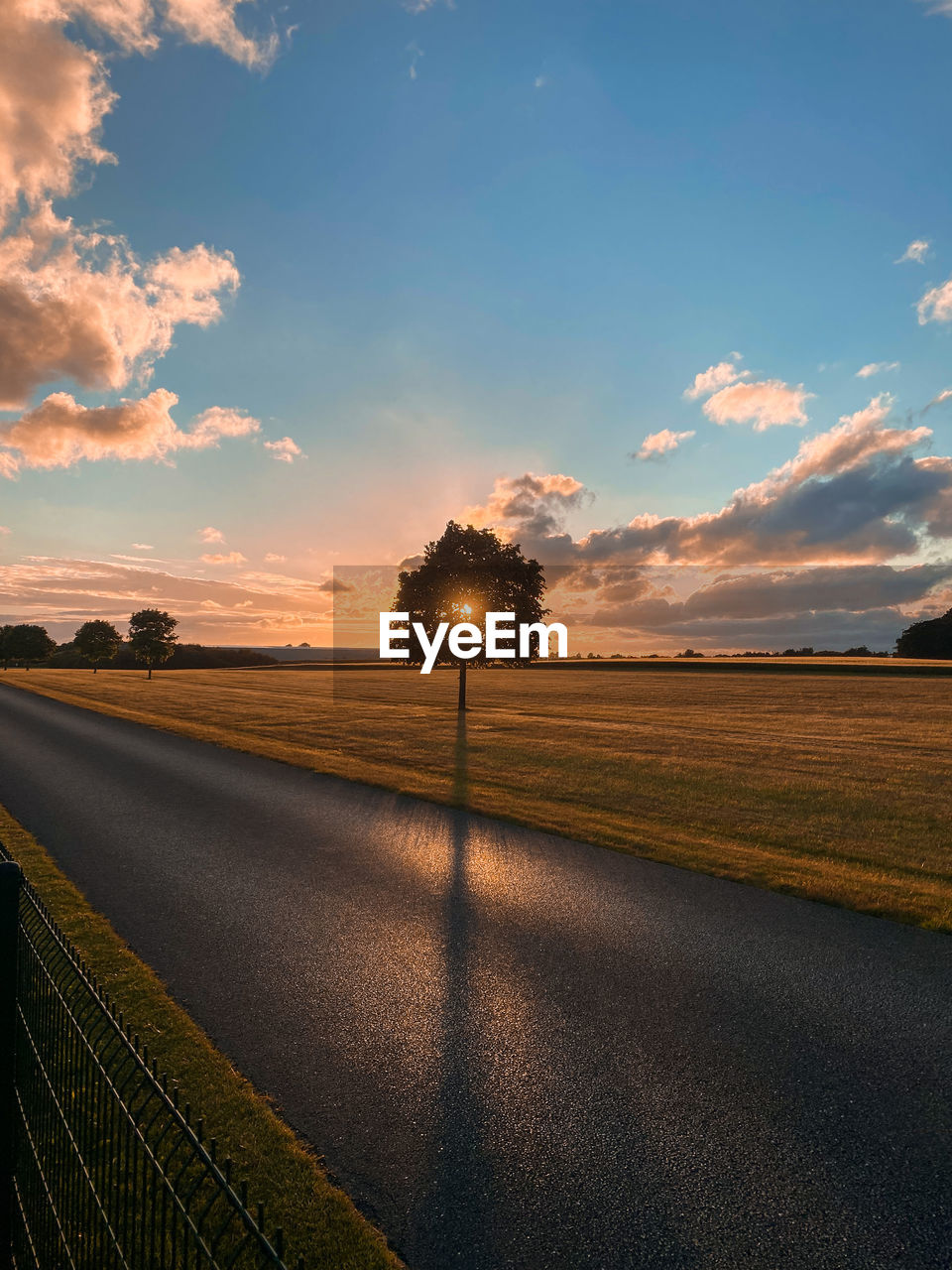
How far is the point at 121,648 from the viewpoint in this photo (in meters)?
135

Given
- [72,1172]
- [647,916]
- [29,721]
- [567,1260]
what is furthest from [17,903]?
[29,721]

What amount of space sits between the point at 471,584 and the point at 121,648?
122 meters

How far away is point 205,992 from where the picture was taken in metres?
6.74

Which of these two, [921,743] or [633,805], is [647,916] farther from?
[921,743]

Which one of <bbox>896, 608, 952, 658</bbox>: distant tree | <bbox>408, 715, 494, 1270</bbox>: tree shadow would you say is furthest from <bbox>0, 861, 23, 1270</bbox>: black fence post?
<bbox>896, 608, 952, 658</bbox>: distant tree

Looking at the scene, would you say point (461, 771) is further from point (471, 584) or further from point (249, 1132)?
point (471, 584)

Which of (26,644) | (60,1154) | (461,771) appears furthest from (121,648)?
(60,1154)

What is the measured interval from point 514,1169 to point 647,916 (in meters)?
4.56

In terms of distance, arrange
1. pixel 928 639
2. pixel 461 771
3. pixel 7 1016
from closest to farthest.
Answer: pixel 7 1016, pixel 461 771, pixel 928 639

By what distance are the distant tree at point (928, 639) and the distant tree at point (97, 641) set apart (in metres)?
123

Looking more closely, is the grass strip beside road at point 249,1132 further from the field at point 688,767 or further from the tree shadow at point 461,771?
the tree shadow at point 461,771

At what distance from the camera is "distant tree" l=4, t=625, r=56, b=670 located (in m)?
113

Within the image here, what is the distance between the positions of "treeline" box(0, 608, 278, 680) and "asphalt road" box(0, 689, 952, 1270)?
6940 centimetres

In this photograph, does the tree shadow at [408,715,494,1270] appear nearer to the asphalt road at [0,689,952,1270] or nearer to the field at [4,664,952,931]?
the asphalt road at [0,689,952,1270]
